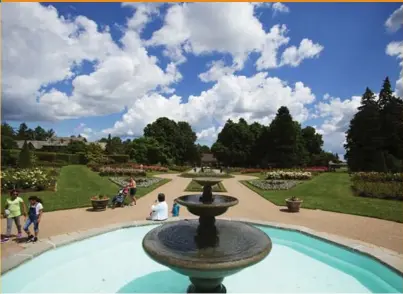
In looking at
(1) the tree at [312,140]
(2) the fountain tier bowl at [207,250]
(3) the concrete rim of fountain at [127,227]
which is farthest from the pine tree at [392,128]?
(2) the fountain tier bowl at [207,250]

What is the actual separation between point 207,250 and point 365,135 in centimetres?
4423

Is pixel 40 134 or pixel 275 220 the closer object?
pixel 275 220

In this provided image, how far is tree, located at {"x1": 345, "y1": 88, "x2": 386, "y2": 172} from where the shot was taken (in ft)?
134

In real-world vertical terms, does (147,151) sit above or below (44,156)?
above

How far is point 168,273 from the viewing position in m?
→ 7.38

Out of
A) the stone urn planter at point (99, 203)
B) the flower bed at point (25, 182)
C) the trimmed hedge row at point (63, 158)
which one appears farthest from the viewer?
the trimmed hedge row at point (63, 158)

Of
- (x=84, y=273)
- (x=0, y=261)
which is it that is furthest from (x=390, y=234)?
(x=0, y=261)

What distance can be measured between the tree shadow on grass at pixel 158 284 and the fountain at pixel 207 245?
592 millimetres

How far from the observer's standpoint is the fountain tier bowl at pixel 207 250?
15.6 feet

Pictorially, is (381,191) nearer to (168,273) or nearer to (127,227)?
(127,227)

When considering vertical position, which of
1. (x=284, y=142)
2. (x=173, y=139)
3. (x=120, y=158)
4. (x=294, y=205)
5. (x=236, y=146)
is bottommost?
(x=294, y=205)

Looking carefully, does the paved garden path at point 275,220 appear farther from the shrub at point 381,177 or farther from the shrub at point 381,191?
the shrub at point 381,177

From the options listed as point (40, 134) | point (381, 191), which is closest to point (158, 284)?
point (381, 191)

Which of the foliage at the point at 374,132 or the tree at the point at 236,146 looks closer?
the foliage at the point at 374,132
